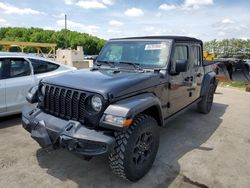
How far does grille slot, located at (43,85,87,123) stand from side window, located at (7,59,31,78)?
2.10m

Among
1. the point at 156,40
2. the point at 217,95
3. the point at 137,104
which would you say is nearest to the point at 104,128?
the point at 137,104

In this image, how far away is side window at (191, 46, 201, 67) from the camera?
508 centimetres

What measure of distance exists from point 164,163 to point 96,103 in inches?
59.4

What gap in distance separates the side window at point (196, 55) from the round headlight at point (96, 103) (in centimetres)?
286

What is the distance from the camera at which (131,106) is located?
9.37 ft

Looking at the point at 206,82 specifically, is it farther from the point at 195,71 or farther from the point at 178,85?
the point at 178,85

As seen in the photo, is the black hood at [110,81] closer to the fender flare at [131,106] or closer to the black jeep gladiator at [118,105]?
the black jeep gladiator at [118,105]

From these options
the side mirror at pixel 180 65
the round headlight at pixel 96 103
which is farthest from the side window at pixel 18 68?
the side mirror at pixel 180 65

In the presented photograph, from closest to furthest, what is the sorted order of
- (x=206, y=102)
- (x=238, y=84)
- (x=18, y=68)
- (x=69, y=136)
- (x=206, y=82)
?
(x=69, y=136) < (x=18, y=68) < (x=206, y=82) < (x=206, y=102) < (x=238, y=84)

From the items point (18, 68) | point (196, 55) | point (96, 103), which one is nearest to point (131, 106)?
point (96, 103)

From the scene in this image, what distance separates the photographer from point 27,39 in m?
96.4

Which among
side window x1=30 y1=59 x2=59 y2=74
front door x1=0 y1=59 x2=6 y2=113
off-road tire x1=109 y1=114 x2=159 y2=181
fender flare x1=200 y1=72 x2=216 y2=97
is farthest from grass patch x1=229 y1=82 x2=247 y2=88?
front door x1=0 y1=59 x2=6 y2=113

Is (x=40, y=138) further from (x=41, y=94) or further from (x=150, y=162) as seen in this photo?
(x=150, y=162)

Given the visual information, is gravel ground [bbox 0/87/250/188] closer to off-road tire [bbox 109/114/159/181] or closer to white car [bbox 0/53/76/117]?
off-road tire [bbox 109/114/159/181]
